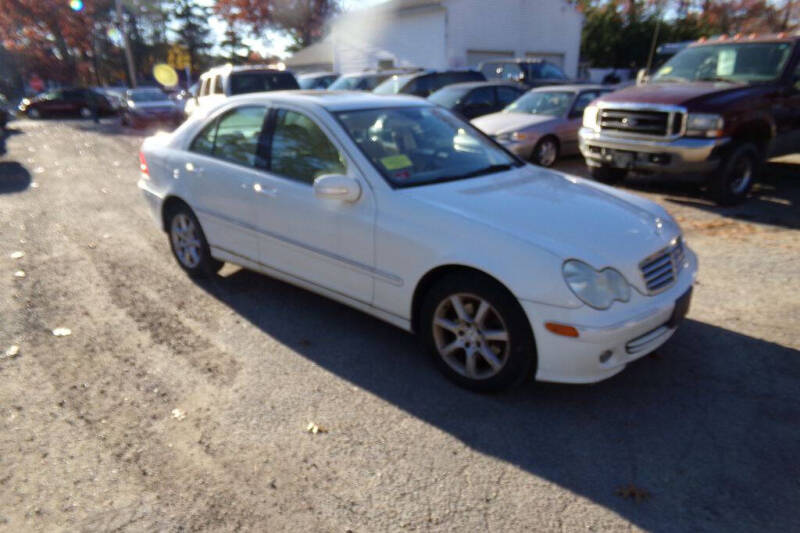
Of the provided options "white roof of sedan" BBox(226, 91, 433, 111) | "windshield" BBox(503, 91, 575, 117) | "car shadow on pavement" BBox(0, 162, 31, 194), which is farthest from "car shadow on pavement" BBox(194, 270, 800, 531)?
"car shadow on pavement" BBox(0, 162, 31, 194)

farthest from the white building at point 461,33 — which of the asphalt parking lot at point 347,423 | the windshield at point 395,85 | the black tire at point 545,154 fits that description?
the asphalt parking lot at point 347,423

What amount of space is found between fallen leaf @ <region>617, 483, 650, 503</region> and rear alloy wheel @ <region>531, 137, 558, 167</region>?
25.0 feet

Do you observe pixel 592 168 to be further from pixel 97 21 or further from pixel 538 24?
pixel 97 21

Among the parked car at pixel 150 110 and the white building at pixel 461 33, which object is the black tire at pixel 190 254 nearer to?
the parked car at pixel 150 110

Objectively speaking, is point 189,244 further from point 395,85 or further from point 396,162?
point 395,85

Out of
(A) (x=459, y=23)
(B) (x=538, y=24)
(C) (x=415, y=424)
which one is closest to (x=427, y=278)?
(C) (x=415, y=424)

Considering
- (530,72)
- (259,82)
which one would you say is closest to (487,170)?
(259,82)

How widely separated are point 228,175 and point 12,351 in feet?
6.30

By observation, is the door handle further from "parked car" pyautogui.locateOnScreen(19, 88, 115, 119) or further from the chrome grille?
"parked car" pyautogui.locateOnScreen(19, 88, 115, 119)

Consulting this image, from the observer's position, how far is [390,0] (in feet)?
93.1

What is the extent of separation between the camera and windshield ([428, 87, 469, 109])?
444 inches

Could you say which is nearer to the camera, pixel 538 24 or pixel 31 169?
pixel 31 169

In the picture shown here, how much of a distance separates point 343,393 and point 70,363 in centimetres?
188

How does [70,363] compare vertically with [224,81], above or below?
below
